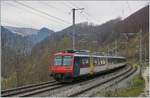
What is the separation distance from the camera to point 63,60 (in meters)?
22.3

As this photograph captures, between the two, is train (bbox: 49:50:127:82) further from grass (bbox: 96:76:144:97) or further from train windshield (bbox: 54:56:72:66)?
grass (bbox: 96:76:144:97)

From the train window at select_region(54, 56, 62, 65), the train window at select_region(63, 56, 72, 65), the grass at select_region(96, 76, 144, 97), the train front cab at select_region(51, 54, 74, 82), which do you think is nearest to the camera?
the grass at select_region(96, 76, 144, 97)

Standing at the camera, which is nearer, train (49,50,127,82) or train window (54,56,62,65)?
train (49,50,127,82)

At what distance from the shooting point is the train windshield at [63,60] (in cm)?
2204

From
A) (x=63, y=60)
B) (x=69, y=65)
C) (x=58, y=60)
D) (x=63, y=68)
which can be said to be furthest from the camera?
(x=58, y=60)

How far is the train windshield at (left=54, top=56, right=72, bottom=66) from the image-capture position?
22041 mm

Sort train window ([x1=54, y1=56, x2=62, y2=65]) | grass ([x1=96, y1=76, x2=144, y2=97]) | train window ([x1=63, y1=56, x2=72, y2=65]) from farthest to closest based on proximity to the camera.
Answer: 1. train window ([x1=54, y1=56, x2=62, y2=65])
2. train window ([x1=63, y1=56, x2=72, y2=65])
3. grass ([x1=96, y1=76, x2=144, y2=97])

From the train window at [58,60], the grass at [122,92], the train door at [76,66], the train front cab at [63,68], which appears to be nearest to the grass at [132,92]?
the grass at [122,92]

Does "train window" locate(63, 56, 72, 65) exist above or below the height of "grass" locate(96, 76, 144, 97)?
above

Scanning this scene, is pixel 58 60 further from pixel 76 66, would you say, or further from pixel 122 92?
pixel 122 92

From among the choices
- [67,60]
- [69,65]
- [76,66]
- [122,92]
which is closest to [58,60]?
[67,60]

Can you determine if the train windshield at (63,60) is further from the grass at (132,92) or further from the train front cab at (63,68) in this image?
the grass at (132,92)

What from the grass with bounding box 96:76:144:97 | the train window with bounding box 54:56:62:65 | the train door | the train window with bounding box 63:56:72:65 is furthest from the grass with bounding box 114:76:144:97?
the train window with bounding box 54:56:62:65

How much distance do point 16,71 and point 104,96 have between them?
22711 millimetres
